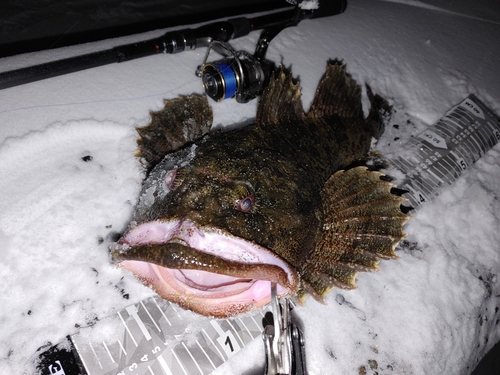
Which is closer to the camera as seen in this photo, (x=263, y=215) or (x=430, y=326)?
(x=263, y=215)

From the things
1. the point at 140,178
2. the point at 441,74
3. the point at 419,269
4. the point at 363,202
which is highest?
the point at 441,74

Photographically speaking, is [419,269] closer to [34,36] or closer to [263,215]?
[263,215]

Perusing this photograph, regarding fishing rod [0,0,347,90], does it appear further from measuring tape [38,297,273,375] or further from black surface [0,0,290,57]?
measuring tape [38,297,273,375]

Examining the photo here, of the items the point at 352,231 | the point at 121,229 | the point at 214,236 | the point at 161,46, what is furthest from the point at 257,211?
the point at 161,46

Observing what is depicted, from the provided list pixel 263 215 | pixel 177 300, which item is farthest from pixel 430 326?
pixel 177 300

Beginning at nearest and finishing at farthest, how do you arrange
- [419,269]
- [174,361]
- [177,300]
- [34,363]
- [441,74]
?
[177,300] < [34,363] < [174,361] < [419,269] < [441,74]

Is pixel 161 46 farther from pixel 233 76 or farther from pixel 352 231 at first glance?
pixel 352 231

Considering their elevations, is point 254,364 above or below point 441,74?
below
